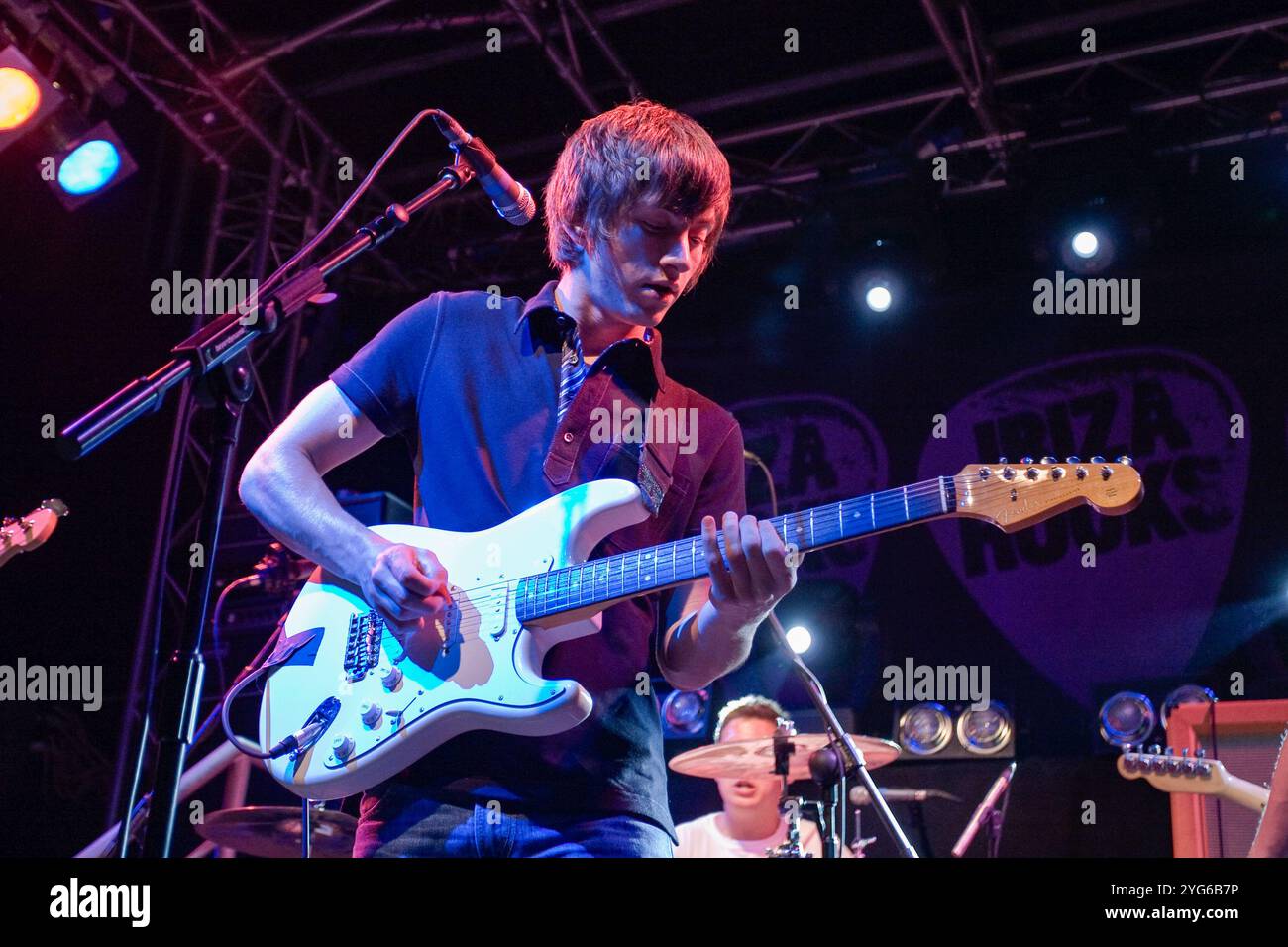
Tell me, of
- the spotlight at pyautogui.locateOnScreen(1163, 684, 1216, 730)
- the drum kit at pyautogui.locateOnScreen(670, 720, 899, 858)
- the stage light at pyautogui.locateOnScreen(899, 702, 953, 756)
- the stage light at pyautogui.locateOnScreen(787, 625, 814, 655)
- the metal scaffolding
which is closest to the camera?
the drum kit at pyautogui.locateOnScreen(670, 720, 899, 858)

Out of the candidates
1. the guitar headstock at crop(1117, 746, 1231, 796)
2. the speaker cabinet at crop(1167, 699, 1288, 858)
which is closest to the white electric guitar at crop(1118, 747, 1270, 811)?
the guitar headstock at crop(1117, 746, 1231, 796)

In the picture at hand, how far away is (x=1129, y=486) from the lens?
2.57 meters

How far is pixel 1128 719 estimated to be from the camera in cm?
610

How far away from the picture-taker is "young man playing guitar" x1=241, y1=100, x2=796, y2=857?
2.26 m

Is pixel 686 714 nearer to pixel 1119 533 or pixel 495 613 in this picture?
pixel 1119 533

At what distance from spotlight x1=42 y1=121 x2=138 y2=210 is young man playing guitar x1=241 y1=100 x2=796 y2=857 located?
453cm

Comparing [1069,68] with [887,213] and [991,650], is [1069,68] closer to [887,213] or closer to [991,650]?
[887,213]

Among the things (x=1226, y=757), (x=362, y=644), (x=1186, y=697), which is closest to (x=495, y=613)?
(x=362, y=644)

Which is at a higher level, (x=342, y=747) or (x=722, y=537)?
(x=722, y=537)

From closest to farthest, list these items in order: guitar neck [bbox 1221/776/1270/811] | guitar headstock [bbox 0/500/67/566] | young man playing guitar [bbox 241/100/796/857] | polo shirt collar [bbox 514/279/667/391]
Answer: young man playing guitar [bbox 241/100/796/857] < polo shirt collar [bbox 514/279/667/391] < guitar headstock [bbox 0/500/67/566] < guitar neck [bbox 1221/776/1270/811]

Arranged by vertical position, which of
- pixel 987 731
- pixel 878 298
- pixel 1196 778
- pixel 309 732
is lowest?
pixel 1196 778

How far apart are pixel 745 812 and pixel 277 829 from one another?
275 centimetres

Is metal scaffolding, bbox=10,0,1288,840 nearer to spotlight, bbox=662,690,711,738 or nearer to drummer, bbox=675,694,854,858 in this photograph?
spotlight, bbox=662,690,711,738
